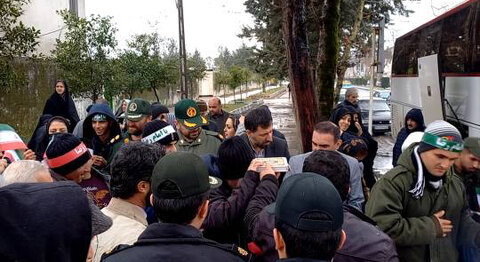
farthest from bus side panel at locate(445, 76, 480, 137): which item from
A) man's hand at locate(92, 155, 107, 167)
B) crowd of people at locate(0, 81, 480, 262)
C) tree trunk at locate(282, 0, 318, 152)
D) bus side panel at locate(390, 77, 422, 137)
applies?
man's hand at locate(92, 155, 107, 167)

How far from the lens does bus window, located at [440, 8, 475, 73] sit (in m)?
7.64

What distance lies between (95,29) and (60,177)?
11480 mm

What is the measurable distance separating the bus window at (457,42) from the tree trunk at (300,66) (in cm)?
327

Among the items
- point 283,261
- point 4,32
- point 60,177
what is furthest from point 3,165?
point 4,32

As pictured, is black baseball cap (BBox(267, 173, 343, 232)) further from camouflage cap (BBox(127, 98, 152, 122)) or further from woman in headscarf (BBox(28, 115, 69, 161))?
woman in headscarf (BBox(28, 115, 69, 161))

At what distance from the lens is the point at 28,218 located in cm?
148

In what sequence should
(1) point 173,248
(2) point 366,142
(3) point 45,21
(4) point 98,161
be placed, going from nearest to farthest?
(1) point 173,248, (4) point 98,161, (2) point 366,142, (3) point 45,21

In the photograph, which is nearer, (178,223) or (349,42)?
(178,223)

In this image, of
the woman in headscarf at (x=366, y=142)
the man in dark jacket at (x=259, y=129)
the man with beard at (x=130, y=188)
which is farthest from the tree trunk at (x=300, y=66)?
the man with beard at (x=130, y=188)

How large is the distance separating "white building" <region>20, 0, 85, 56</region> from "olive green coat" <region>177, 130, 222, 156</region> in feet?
44.9

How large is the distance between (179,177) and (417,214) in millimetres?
1776

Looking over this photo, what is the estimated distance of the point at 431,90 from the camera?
27.6 ft

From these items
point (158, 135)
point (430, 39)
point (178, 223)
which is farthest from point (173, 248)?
point (430, 39)

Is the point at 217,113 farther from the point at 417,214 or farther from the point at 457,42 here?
the point at 417,214
